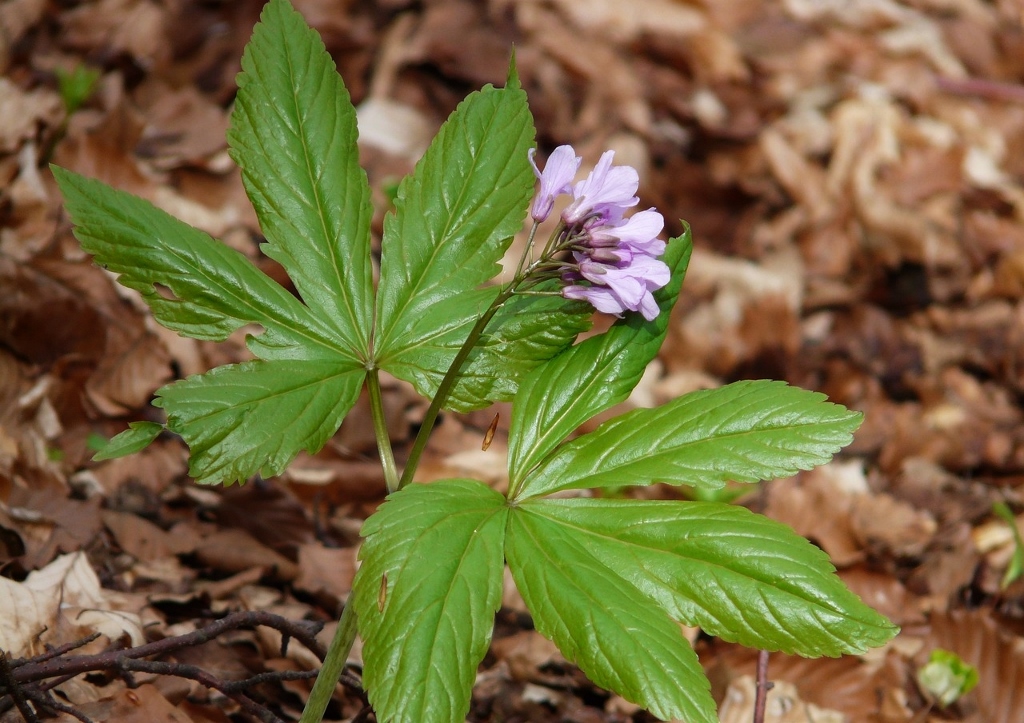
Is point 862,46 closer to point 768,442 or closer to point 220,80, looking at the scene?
point 220,80

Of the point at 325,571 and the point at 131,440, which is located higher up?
the point at 131,440

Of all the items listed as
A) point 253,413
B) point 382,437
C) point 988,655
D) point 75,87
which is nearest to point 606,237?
point 382,437

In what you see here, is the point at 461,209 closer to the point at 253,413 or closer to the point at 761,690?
the point at 253,413

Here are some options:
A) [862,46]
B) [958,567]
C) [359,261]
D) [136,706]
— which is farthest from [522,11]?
[136,706]

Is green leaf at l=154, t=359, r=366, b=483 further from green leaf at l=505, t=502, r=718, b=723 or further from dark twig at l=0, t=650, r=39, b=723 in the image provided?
dark twig at l=0, t=650, r=39, b=723

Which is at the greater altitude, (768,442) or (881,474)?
(768,442)

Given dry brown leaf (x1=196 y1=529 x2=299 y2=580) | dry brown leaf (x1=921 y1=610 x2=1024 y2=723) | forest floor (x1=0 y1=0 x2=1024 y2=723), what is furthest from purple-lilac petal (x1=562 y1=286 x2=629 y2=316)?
dry brown leaf (x1=921 y1=610 x2=1024 y2=723)
